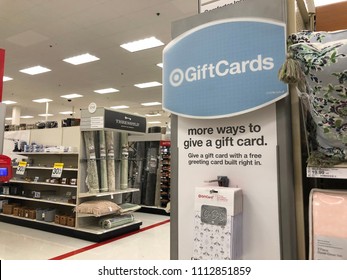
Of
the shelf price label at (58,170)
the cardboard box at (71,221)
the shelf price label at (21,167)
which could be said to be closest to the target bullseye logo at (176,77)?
the cardboard box at (71,221)

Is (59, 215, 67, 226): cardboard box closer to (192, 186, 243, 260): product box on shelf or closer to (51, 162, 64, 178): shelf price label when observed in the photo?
(51, 162, 64, 178): shelf price label

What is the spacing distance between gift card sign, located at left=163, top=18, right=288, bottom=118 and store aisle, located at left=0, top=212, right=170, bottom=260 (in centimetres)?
330

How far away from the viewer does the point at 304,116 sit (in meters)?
1.05

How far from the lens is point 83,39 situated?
6406 mm

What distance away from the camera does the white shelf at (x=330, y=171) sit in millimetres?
915

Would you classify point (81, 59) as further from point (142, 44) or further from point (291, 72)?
point (291, 72)

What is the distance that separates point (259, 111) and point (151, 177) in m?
6.60

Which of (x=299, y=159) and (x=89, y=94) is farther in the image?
(x=89, y=94)

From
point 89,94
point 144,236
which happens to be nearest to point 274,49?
point 144,236

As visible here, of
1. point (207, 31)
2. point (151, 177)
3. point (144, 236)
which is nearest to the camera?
point (207, 31)

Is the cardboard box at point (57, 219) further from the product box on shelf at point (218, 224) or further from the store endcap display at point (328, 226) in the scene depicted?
the store endcap display at point (328, 226)

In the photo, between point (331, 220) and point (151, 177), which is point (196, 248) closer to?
point (331, 220)

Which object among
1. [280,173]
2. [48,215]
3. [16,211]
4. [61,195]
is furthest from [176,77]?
[16,211]

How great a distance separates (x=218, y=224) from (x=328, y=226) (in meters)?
0.37
